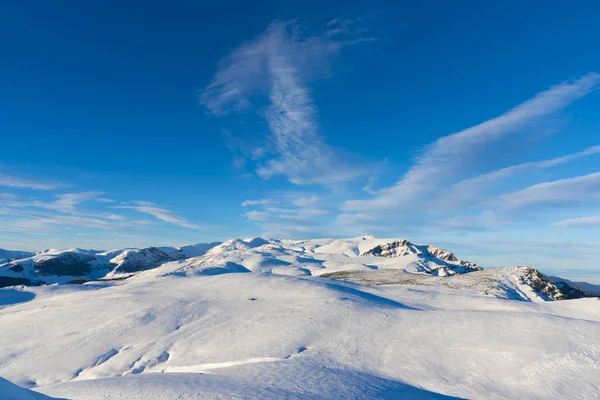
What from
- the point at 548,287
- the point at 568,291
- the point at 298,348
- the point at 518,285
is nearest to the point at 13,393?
the point at 298,348

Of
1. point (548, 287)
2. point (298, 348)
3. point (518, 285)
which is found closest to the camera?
point (298, 348)

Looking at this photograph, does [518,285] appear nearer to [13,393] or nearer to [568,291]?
[568,291]

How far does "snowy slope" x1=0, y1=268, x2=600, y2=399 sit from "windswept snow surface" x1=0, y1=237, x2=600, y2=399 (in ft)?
0.34

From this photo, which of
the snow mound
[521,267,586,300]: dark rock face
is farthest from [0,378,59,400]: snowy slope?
[521,267,586,300]: dark rock face

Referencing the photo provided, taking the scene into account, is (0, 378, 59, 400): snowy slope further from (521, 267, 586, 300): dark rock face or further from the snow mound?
(521, 267, 586, 300): dark rock face

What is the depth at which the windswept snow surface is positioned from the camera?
16.8m

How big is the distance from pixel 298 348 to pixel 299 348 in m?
0.08

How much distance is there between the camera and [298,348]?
25859 millimetres

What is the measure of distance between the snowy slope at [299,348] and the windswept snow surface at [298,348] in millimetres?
103

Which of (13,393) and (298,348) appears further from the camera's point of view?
(298,348)

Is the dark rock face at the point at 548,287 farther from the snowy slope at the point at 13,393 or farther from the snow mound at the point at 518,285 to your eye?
the snowy slope at the point at 13,393

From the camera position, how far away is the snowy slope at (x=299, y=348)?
16797mm

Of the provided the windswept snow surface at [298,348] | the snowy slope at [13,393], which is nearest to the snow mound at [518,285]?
the windswept snow surface at [298,348]

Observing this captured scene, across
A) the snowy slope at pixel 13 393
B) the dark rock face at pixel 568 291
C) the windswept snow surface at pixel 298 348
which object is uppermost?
the dark rock face at pixel 568 291
